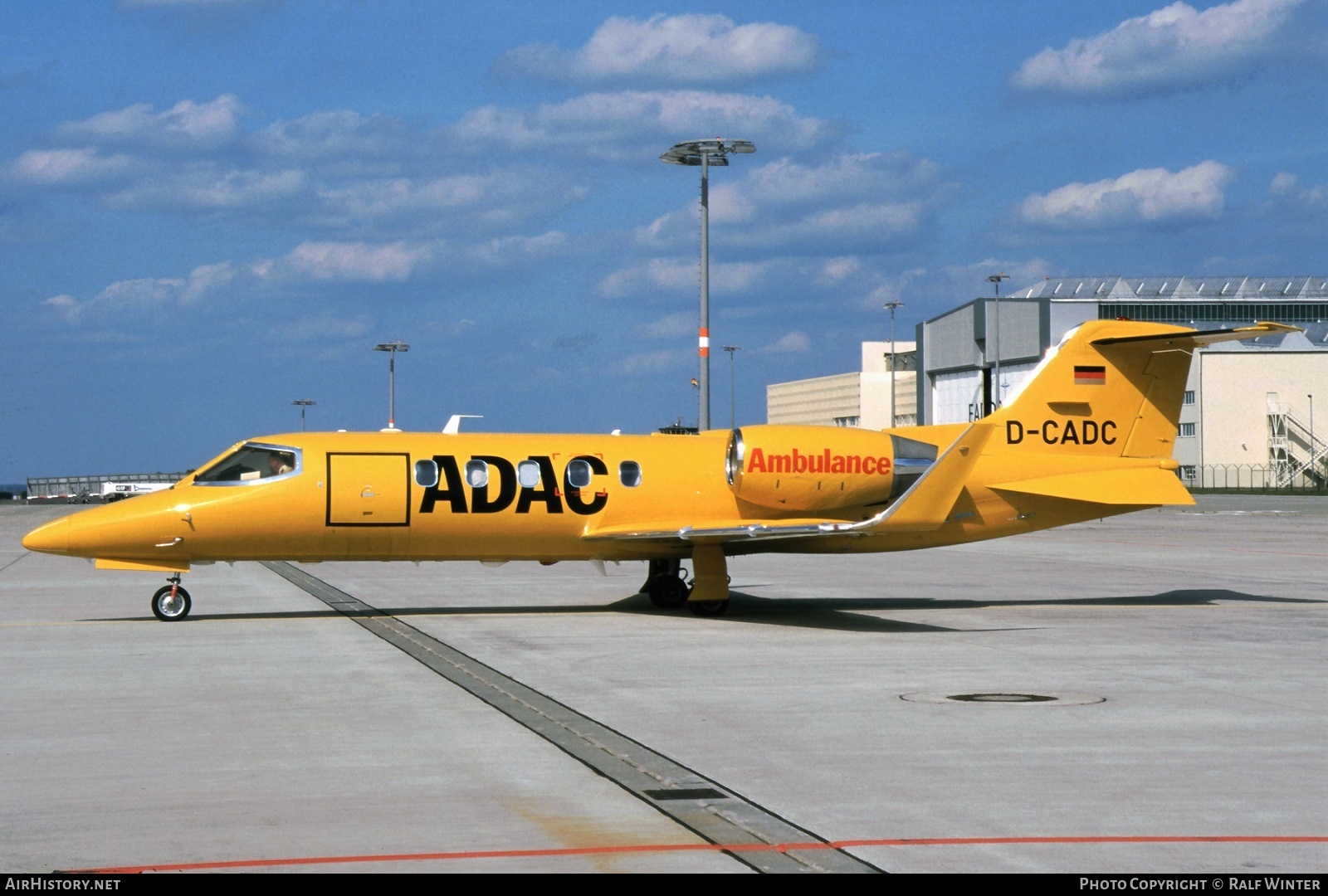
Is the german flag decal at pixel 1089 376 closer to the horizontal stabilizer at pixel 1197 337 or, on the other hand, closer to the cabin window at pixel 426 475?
the horizontal stabilizer at pixel 1197 337

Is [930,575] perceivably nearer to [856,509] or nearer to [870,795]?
[856,509]

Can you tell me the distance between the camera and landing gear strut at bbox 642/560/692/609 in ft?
78.1

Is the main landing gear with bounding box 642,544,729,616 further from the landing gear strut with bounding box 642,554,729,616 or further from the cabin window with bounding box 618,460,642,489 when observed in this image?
the cabin window with bounding box 618,460,642,489

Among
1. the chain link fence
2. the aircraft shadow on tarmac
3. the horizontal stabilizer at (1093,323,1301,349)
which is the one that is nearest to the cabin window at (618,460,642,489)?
the aircraft shadow on tarmac

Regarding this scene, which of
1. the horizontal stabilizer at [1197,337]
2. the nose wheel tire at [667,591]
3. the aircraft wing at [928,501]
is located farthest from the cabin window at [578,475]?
the horizontal stabilizer at [1197,337]

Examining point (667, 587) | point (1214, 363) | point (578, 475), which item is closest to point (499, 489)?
point (578, 475)

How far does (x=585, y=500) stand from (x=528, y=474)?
981 millimetres

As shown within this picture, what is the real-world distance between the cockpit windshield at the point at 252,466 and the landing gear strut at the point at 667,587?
5917mm

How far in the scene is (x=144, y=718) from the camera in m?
12.9

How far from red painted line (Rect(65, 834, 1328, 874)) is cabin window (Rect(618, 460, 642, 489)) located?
14.9 meters

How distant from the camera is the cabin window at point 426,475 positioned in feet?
73.2

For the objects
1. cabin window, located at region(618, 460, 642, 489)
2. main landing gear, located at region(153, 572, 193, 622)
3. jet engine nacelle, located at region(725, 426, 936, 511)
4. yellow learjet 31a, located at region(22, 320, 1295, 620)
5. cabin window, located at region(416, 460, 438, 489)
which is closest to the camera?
yellow learjet 31a, located at region(22, 320, 1295, 620)

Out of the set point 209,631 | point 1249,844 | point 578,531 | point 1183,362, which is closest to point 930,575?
point 1183,362
